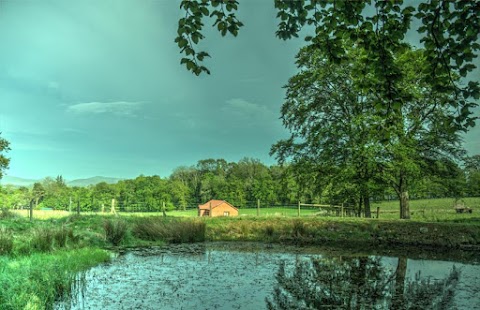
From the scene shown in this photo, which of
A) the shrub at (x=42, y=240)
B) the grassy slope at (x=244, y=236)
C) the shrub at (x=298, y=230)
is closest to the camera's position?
the grassy slope at (x=244, y=236)

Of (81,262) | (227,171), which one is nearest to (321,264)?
(81,262)

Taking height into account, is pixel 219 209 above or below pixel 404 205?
below

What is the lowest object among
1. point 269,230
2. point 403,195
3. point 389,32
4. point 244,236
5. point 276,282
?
point 244,236

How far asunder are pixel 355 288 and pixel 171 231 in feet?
31.4

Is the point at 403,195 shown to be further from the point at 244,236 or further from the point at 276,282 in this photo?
the point at 276,282

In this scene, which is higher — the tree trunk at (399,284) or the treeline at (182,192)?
the treeline at (182,192)

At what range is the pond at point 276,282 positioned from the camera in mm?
5758

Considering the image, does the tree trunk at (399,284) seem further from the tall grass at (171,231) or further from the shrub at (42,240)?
the shrub at (42,240)

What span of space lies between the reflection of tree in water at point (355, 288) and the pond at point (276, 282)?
0.05ft

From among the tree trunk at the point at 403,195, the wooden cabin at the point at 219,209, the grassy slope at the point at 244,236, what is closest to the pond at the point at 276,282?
the grassy slope at the point at 244,236

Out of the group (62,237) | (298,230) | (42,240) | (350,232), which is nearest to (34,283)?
(42,240)

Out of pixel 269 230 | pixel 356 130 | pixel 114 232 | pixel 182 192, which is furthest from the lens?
pixel 182 192

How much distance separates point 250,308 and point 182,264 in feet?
13.6

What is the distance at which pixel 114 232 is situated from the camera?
13.1 metres
